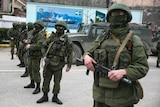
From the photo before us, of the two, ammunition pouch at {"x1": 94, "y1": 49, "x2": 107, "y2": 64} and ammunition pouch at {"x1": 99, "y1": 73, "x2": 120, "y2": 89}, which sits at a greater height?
ammunition pouch at {"x1": 94, "y1": 49, "x2": 107, "y2": 64}

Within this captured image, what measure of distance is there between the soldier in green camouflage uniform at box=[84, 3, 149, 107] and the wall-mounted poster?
14.8 metres

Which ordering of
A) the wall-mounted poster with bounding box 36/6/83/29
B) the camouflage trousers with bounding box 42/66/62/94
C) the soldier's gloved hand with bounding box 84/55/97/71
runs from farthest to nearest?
the wall-mounted poster with bounding box 36/6/83/29
the camouflage trousers with bounding box 42/66/62/94
the soldier's gloved hand with bounding box 84/55/97/71

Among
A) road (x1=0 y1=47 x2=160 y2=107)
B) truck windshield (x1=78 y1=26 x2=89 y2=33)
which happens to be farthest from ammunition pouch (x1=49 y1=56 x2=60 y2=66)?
truck windshield (x1=78 y1=26 x2=89 y2=33)

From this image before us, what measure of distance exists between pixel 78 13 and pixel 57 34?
41.9 feet

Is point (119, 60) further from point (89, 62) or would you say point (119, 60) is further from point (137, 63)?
point (89, 62)

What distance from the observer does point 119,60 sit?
3.02 m

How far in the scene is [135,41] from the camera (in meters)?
3.02

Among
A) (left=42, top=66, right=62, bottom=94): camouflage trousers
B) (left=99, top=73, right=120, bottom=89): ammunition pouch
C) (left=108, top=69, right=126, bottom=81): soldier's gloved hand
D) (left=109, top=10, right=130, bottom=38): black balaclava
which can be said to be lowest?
(left=42, top=66, right=62, bottom=94): camouflage trousers

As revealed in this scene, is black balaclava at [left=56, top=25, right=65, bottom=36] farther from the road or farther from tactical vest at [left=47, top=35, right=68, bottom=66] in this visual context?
the road

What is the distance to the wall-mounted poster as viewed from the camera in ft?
58.5

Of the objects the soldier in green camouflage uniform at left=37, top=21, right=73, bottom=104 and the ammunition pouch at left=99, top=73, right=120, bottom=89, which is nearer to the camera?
the ammunition pouch at left=99, top=73, right=120, bottom=89

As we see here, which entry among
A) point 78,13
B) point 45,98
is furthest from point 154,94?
point 78,13

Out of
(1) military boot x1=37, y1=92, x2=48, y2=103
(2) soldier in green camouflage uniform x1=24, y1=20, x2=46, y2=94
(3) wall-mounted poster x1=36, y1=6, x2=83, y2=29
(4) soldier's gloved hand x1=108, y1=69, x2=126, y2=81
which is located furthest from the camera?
(3) wall-mounted poster x1=36, y1=6, x2=83, y2=29

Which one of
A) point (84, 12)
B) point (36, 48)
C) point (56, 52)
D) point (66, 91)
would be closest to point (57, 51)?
point (56, 52)
